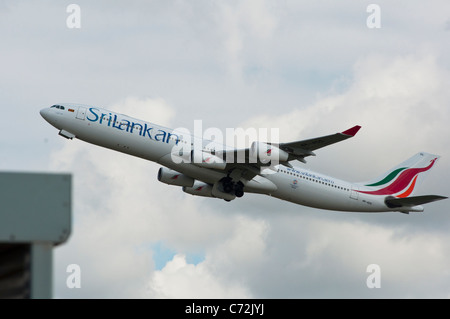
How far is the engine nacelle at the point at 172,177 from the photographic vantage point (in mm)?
55812

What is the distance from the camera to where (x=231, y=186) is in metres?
54.3

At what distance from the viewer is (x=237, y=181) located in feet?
179

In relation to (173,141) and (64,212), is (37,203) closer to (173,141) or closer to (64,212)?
(64,212)

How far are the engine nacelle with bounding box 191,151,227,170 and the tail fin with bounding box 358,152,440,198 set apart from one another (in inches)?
553

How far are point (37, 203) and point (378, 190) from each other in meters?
51.5

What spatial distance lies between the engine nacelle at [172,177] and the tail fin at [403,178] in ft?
47.3

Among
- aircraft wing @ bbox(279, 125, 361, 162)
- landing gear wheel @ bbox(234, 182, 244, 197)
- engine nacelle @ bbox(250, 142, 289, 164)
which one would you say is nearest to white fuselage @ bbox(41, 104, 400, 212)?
landing gear wheel @ bbox(234, 182, 244, 197)

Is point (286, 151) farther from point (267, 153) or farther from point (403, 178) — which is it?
point (403, 178)

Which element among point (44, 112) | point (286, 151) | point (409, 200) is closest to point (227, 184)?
point (286, 151)

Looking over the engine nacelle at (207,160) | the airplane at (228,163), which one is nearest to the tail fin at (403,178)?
the airplane at (228,163)

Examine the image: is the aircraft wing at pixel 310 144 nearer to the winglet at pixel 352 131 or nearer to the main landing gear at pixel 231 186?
the winglet at pixel 352 131

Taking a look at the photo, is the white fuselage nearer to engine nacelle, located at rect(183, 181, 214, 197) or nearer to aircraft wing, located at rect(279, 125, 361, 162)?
engine nacelle, located at rect(183, 181, 214, 197)

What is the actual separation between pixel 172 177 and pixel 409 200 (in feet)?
64.0
